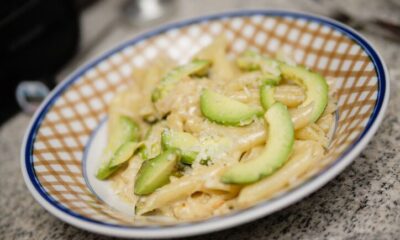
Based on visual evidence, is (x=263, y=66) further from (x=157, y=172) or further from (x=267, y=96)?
(x=157, y=172)

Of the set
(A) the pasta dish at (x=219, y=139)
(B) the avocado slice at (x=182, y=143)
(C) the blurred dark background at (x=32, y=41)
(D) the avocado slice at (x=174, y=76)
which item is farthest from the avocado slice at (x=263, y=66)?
(C) the blurred dark background at (x=32, y=41)

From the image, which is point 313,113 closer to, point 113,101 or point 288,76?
point 288,76

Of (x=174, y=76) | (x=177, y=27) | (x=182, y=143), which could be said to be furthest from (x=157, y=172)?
(x=177, y=27)

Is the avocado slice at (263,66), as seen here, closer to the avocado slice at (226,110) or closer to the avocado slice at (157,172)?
the avocado slice at (226,110)

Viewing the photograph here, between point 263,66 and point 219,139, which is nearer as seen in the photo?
point 219,139

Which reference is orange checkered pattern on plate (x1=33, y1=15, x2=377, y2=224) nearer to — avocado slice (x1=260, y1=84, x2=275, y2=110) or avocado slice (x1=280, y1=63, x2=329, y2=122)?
avocado slice (x1=280, y1=63, x2=329, y2=122)

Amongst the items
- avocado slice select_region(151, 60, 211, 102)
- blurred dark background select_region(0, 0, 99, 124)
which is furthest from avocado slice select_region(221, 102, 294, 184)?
blurred dark background select_region(0, 0, 99, 124)
